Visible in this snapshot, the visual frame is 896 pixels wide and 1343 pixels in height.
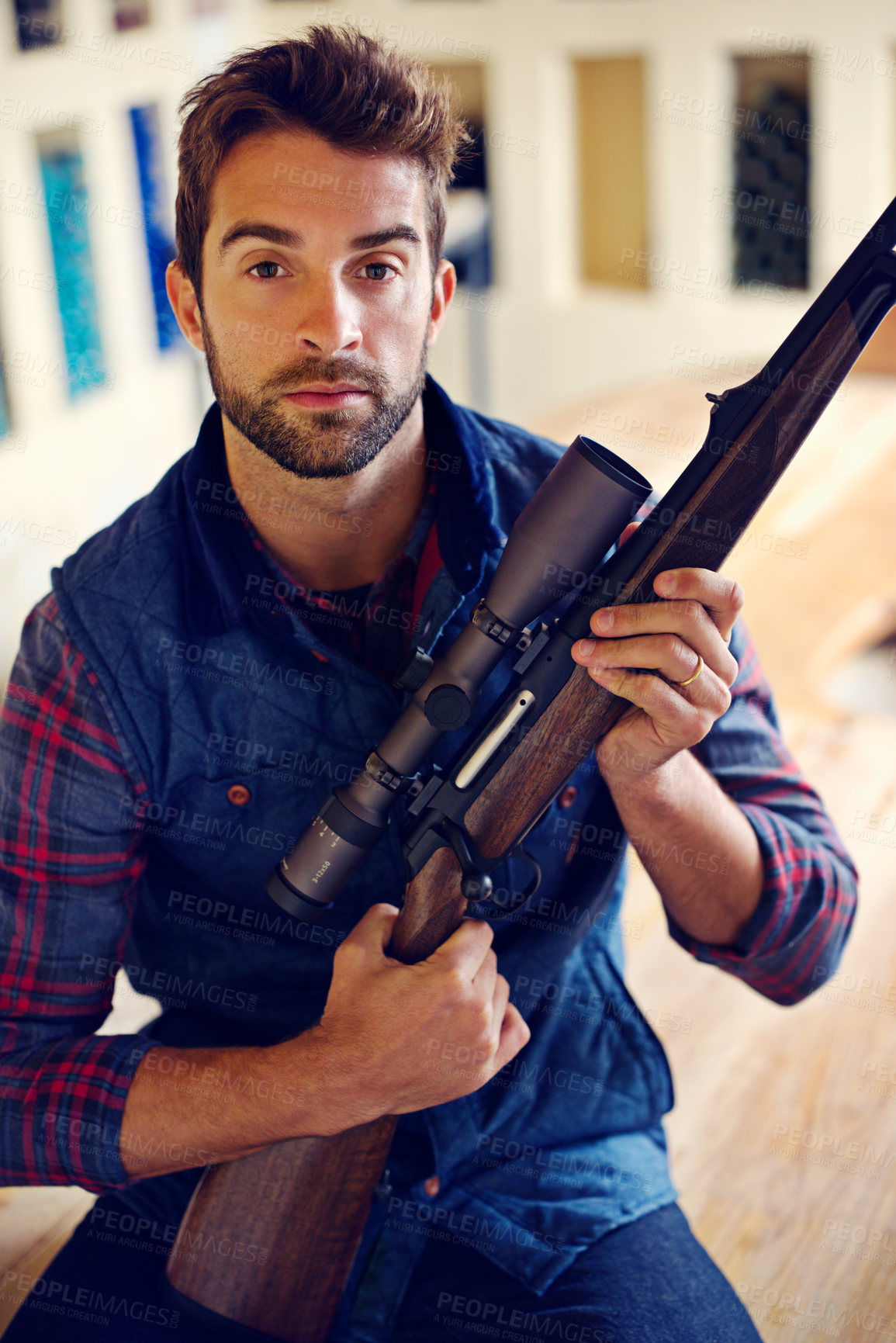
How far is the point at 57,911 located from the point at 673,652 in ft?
1.98

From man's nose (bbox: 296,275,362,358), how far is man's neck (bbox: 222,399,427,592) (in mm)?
115

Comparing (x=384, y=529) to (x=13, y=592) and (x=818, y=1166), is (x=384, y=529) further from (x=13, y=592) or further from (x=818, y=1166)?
(x=13, y=592)

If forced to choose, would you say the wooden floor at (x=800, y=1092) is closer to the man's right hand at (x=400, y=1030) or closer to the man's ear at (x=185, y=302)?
the man's right hand at (x=400, y=1030)

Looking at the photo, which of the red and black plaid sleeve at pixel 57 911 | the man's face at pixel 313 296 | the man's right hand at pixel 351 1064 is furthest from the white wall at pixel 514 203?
the man's right hand at pixel 351 1064

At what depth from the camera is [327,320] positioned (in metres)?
1.10

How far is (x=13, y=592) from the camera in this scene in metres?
3.06

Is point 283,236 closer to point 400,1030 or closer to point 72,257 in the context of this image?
point 400,1030

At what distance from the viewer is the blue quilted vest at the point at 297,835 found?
46.0 inches

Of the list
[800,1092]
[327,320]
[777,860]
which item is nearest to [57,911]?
[327,320]

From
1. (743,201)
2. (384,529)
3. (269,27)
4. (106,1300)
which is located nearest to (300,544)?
(384,529)

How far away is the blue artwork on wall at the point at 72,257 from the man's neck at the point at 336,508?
2.18m

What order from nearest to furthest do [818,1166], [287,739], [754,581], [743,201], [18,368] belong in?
1. [287,739]
2. [818,1166]
3. [754,581]
4. [18,368]
5. [743,201]

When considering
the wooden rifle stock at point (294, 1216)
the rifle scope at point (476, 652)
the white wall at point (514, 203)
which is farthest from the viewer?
the white wall at point (514, 203)

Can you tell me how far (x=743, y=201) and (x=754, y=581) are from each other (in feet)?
6.67
